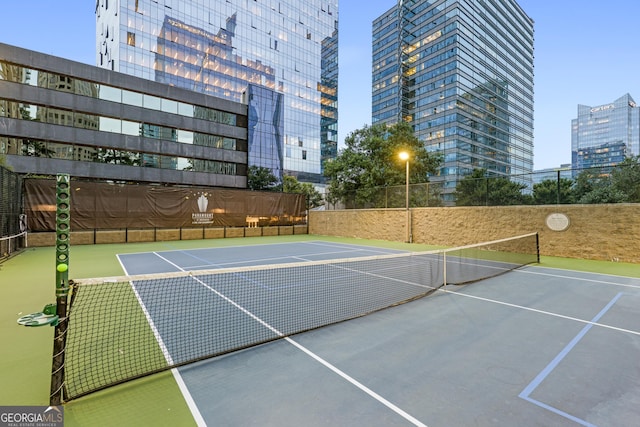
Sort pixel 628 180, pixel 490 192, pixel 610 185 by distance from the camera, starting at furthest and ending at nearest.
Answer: pixel 490 192 < pixel 610 185 < pixel 628 180

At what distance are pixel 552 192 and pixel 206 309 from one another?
17.5 metres

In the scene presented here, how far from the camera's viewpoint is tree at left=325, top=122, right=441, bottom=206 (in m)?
30.7

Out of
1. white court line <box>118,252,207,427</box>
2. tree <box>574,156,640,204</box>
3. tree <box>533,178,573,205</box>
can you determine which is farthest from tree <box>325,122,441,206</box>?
white court line <box>118,252,207,427</box>

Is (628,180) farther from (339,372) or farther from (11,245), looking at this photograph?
(11,245)

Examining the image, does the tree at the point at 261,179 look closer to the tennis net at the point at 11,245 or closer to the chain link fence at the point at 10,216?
the tennis net at the point at 11,245

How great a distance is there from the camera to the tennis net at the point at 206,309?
164 inches

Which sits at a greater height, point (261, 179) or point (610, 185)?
point (261, 179)

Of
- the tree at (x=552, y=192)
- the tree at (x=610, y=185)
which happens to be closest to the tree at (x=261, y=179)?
the tree at (x=552, y=192)

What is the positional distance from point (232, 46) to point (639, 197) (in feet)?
256

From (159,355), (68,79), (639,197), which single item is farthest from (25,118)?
(639,197)

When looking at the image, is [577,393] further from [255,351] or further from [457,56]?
[457,56]

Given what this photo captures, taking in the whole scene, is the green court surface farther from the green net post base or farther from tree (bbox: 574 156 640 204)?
tree (bbox: 574 156 640 204)

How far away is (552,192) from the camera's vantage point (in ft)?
51.5

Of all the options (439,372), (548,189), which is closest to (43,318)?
(439,372)
